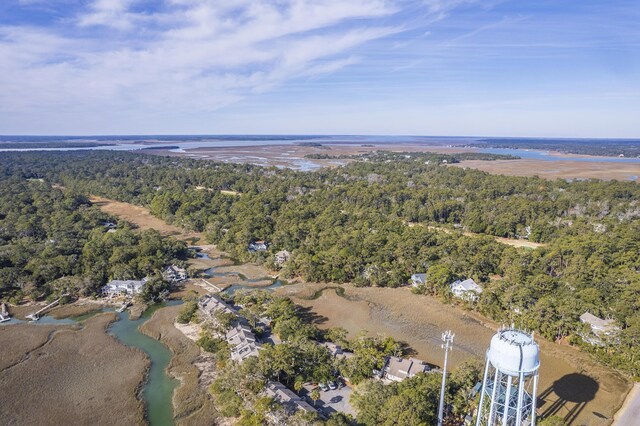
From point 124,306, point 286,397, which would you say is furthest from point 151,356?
point 286,397

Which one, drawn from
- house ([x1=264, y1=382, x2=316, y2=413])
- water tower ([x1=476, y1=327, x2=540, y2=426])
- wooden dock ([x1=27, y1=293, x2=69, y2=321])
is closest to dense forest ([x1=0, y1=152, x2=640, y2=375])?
water tower ([x1=476, y1=327, x2=540, y2=426])

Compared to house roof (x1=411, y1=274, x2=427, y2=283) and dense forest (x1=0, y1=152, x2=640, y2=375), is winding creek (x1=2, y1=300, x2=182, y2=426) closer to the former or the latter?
dense forest (x1=0, y1=152, x2=640, y2=375)

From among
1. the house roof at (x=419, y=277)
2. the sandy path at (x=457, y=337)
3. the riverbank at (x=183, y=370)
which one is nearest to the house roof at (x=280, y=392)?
the riverbank at (x=183, y=370)

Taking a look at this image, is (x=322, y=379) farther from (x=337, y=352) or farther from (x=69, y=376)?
(x=69, y=376)

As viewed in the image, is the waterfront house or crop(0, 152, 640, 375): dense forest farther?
crop(0, 152, 640, 375): dense forest

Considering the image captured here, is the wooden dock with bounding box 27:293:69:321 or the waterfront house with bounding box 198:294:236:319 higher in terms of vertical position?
the waterfront house with bounding box 198:294:236:319

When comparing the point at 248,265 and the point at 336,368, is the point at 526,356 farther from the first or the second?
the point at 248,265

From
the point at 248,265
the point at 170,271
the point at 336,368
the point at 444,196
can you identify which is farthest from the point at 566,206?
the point at 170,271
